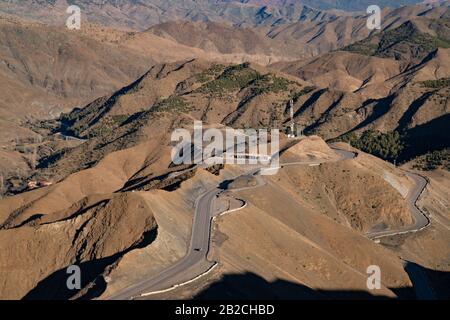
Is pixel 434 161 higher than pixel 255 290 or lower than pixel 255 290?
higher

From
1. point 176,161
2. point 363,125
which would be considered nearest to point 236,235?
point 176,161

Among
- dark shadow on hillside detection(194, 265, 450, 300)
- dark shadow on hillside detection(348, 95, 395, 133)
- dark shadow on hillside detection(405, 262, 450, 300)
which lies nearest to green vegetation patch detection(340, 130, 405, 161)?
dark shadow on hillside detection(348, 95, 395, 133)

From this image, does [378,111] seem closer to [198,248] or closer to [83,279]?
[198,248]

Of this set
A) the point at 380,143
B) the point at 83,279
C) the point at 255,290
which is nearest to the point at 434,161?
the point at 380,143

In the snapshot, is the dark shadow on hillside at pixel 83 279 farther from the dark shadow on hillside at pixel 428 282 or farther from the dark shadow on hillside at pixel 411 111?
the dark shadow on hillside at pixel 411 111

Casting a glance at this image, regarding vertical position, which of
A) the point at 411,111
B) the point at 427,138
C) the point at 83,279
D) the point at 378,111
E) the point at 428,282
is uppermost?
the point at 378,111

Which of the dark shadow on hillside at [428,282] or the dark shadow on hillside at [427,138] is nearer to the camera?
the dark shadow on hillside at [428,282]

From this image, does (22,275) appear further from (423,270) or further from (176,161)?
(176,161)

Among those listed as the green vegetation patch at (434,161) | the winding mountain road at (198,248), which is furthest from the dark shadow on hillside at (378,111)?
the winding mountain road at (198,248)

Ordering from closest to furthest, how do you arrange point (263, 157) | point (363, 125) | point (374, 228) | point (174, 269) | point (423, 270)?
point (174, 269) → point (423, 270) → point (374, 228) → point (263, 157) → point (363, 125)
